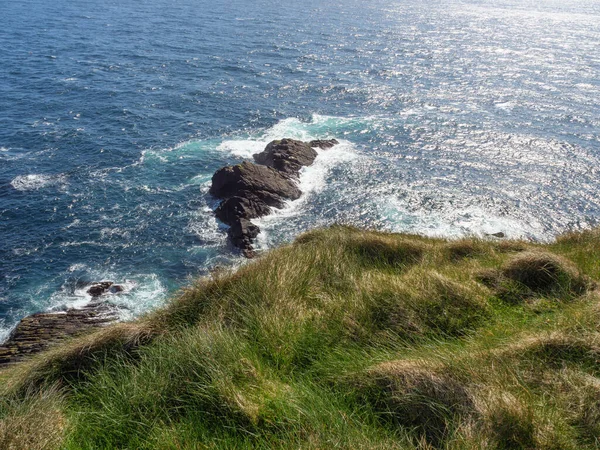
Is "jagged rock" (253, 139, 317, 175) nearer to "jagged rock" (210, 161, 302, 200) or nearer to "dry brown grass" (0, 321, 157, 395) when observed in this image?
"jagged rock" (210, 161, 302, 200)

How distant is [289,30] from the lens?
9075 centimetres

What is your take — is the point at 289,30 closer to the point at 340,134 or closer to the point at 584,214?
the point at 340,134

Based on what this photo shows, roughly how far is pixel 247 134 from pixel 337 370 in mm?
43376

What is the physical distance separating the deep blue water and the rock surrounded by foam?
1218 millimetres

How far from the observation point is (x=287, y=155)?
42.3 meters

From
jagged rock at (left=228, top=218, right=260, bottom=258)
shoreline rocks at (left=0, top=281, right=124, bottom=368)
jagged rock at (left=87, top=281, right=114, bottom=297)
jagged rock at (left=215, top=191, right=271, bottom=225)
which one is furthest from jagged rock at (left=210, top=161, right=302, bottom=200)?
shoreline rocks at (left=0, top=281, right=124, bottom=368)

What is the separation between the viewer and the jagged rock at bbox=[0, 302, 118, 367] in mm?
22438

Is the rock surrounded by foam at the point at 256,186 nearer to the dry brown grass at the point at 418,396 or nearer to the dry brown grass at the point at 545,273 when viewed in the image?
the dry brown grass at the point at 545,273

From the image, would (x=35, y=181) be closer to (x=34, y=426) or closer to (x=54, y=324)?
(x=54, y=324)

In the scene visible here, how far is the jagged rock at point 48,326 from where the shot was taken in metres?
22.4

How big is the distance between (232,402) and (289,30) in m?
93.8

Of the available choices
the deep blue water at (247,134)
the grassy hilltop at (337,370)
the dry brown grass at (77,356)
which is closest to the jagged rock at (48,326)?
the deep blue water at (247,134)

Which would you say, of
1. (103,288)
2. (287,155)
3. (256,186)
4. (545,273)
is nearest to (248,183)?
(256,186)

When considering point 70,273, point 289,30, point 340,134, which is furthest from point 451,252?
point 289,30
